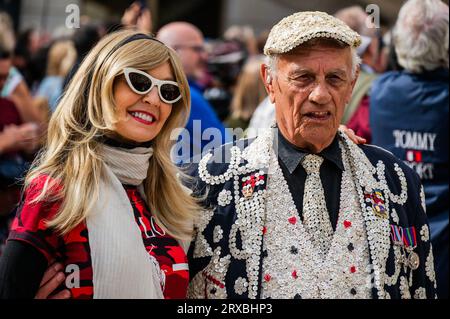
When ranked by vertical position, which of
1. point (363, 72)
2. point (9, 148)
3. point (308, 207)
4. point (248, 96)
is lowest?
point (308, 207)

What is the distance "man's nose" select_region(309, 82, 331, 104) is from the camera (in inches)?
116

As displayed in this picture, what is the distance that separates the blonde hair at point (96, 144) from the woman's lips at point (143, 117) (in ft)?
0.30

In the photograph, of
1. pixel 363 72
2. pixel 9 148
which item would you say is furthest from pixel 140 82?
pixel 9 148

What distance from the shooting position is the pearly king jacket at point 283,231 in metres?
2.91

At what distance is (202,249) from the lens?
3.02 m

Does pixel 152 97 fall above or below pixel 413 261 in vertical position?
above

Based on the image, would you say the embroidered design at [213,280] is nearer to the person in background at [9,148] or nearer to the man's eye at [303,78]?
the man's eye at [303,78]

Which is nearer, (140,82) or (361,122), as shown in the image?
(140,82)

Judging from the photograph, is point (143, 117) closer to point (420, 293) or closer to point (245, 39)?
point (420, 293)

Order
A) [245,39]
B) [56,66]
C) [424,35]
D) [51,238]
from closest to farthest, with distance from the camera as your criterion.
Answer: [51,238] < [424,35] < [56,66] < [245,39]

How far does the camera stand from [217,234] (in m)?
3.01

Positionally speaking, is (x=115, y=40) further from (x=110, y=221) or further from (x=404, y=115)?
(x=404, y=115)

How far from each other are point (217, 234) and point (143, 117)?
526 mm

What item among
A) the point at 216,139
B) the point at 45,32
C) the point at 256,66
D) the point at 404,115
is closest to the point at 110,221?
the point at 216,139
